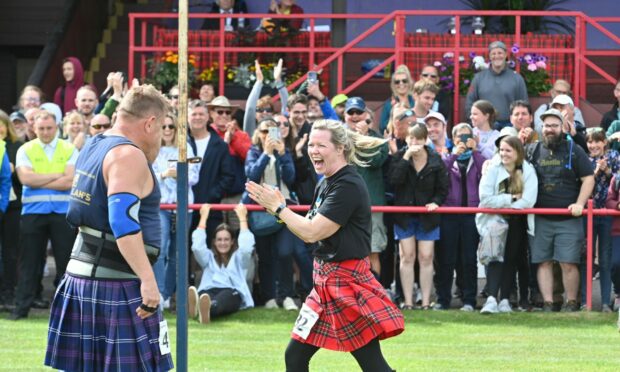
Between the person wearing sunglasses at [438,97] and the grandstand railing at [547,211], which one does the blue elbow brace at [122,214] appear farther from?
the person wearing sunglasses at [438,97]

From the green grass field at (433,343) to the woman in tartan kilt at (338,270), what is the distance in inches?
90.3

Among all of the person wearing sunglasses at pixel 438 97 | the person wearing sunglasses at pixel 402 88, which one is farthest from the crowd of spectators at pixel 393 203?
the person wearing sunglasses at pixel 438 97

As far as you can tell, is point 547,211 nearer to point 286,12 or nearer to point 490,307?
point 490,307

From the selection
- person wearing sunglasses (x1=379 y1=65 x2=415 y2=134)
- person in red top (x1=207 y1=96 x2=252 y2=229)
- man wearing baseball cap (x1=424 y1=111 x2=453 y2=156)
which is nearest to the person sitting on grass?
person in red top (x1=207 y1=96 x2=252 y2=229)

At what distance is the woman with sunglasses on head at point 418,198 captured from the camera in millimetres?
12344

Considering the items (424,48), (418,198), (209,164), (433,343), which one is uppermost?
(424,48)

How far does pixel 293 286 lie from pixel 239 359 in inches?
103

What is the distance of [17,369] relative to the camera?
31.7 ft

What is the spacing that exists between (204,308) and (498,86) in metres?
4.80

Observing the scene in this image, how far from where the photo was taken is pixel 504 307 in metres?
12.3

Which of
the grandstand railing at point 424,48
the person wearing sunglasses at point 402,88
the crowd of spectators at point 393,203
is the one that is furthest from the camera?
the grandstand railing at point 424,48

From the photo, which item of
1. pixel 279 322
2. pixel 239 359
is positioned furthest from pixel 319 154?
pixel 279 322

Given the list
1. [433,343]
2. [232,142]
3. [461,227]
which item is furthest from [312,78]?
[433,343]

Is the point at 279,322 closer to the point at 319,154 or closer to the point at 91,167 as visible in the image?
the point at 319,154
